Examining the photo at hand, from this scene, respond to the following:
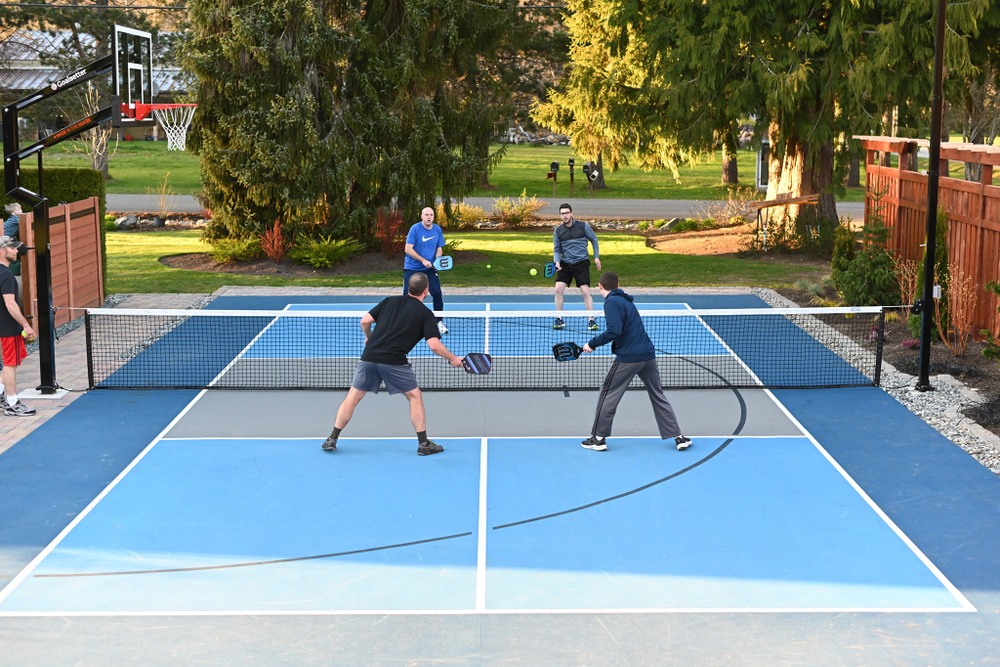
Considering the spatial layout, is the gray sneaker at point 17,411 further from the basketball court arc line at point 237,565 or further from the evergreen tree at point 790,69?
the evergreen tree at point 790,69

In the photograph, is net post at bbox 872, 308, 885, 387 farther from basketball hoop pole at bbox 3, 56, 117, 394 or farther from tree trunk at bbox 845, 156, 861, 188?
tree trunk at bbox 845, 156, 861, 188

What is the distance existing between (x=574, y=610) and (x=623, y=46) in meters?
22.4

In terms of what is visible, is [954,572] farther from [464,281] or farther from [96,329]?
[464,281]

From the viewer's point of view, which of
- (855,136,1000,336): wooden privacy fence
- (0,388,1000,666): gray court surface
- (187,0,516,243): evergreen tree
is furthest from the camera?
(187,0,516,243): evergreen tree

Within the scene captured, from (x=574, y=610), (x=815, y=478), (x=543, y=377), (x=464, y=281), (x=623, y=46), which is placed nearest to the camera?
(x=574, y=610)

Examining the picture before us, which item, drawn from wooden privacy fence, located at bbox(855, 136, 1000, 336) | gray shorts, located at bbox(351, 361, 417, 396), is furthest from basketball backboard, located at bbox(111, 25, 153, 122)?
wooden privacy fence, located at bbox(855, 136, 1000, 336)

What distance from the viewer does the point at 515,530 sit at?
9766 mm

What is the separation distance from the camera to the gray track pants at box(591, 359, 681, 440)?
1173 cm

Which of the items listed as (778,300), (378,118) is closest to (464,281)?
(378,118)

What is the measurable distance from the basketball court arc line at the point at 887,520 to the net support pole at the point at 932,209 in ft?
6.69

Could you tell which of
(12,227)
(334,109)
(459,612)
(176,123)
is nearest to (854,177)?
(176,123)

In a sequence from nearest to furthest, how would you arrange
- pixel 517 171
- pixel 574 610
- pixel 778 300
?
pixel 574 610, pixel 778 300, pixel 517 171

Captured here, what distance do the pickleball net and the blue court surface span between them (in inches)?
44.5

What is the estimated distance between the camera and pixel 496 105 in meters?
26.5
